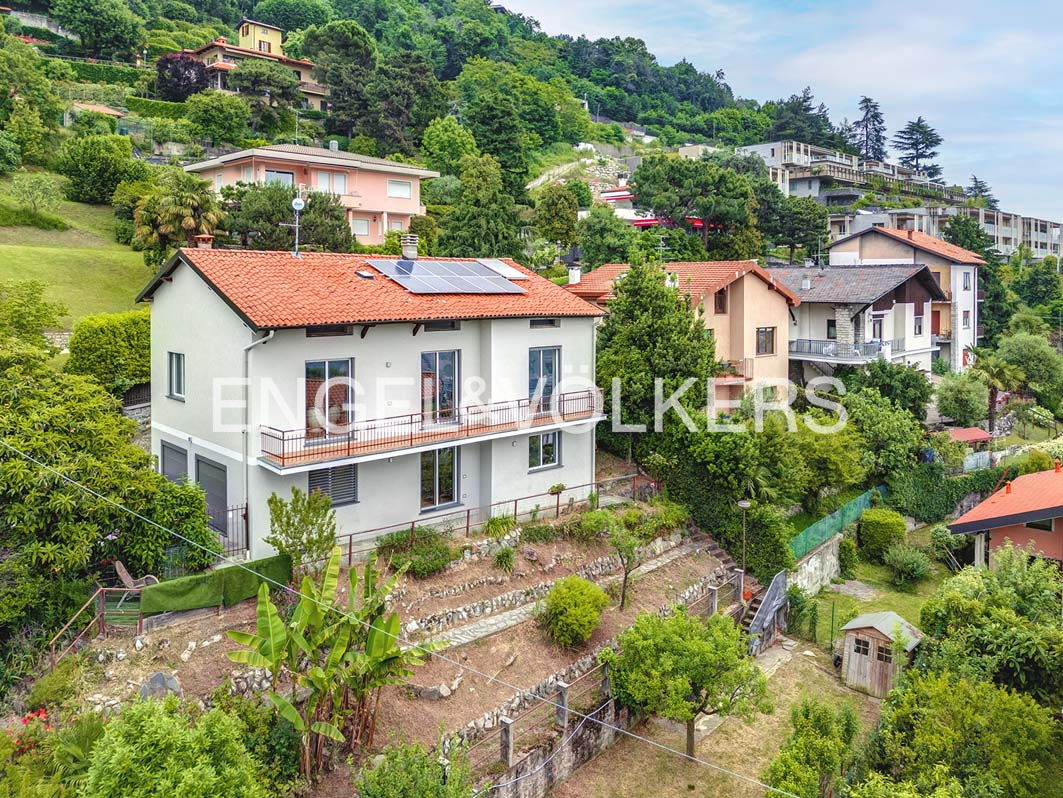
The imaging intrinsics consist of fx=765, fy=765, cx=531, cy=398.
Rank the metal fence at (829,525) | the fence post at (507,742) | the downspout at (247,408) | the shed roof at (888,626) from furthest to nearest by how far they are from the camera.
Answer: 1. the metal fence at (829,525)
2. the shed roof at (888,626)
3. the downspout at (247,408)
4. the fence post at (507,742)

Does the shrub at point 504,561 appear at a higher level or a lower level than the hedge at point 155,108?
lower

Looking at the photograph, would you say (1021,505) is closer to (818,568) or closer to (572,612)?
(818,568)

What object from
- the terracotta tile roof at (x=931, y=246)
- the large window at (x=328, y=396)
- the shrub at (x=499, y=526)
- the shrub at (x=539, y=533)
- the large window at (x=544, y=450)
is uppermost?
the terracotta tile roof at (x=931, y=246)

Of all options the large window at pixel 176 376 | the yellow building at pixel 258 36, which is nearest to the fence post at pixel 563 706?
the large window at pixel 176 376

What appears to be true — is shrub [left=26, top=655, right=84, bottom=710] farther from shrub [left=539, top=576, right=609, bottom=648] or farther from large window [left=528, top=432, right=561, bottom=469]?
large window [left=528, top=432, right=561, bottom=469]

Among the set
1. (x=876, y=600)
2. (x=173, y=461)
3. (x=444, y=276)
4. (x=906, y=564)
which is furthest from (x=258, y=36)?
(x=876, y=600)

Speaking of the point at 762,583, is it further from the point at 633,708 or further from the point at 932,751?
the point at 932,751

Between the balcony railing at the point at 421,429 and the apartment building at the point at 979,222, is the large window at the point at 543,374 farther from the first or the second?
the apartment building at the point at 979,222

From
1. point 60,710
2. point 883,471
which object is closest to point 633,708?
point 60,710

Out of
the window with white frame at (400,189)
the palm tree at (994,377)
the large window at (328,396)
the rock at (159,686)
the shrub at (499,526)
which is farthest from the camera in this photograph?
the window with white frame at (400,189)
